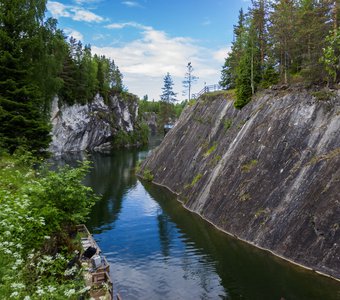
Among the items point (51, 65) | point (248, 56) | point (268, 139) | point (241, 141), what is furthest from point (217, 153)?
point (51, 65)

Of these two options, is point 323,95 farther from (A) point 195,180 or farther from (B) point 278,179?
(A) point 195,180

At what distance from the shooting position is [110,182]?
186 feet

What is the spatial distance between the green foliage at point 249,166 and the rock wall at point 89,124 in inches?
2325

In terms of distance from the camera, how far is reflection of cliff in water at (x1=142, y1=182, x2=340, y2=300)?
20.2 metres

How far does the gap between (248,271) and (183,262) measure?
16.0 feet

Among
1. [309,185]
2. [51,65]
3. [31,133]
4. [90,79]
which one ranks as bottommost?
[309,185]

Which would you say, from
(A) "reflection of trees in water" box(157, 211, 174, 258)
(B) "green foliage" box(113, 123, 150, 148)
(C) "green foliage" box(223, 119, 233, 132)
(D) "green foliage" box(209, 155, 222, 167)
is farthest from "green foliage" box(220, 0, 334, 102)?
(B) "green foliage" box(113, 123, 150, 148)

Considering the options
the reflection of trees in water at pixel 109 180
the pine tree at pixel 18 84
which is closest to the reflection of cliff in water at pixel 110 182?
the reflection of trees in water at pixel 109 180

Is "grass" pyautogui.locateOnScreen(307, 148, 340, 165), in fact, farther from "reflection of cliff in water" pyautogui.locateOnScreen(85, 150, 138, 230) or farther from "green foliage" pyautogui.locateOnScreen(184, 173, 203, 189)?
"reflection of cliff in water" pyautogui.locateOnScreen(85, 150, 138, 230)

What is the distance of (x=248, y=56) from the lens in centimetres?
4562

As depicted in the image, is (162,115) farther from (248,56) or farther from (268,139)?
(268,139)

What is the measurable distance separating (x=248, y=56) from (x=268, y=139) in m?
17.0

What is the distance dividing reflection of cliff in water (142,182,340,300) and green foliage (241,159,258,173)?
21.2 feet

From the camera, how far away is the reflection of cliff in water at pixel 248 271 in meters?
20.2
